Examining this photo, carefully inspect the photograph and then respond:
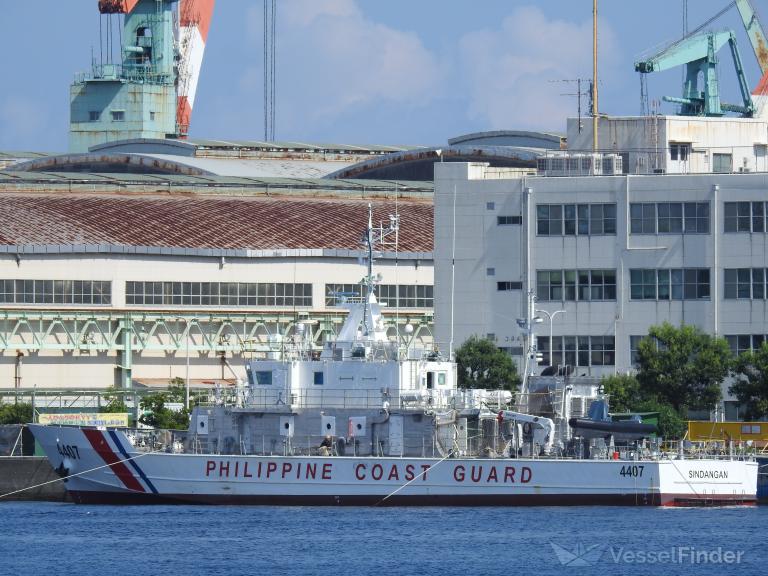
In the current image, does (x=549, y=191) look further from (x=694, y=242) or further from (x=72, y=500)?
(x=72, y=500)

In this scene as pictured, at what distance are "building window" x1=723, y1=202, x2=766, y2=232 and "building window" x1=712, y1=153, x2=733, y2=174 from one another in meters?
10.2

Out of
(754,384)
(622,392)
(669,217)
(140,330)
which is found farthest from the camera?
(140,330)

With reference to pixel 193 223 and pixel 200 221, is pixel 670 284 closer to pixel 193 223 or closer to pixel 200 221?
pixel 193 223

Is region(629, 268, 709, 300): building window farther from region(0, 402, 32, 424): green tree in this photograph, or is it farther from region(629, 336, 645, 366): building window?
region(0, 402, 32, 424): green tree

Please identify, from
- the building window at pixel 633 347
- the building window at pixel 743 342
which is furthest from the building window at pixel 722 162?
the building window at pixel 633 347

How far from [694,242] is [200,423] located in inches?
1032

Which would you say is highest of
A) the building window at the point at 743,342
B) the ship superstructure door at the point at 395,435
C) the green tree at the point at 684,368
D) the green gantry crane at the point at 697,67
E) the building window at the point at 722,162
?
the green gantry crane at the point at 697,67

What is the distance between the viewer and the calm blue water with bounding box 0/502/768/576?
173 feet

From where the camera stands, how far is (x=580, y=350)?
84.2 meters

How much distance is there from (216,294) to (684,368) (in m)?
29.2

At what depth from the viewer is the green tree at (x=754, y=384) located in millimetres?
75500

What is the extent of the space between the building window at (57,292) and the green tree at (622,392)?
28.8 metres

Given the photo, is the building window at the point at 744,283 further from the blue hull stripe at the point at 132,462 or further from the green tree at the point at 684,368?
the blue hull stripe at the point at 132,462

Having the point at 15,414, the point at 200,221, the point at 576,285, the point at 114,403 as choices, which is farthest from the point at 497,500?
the point at 200,221
